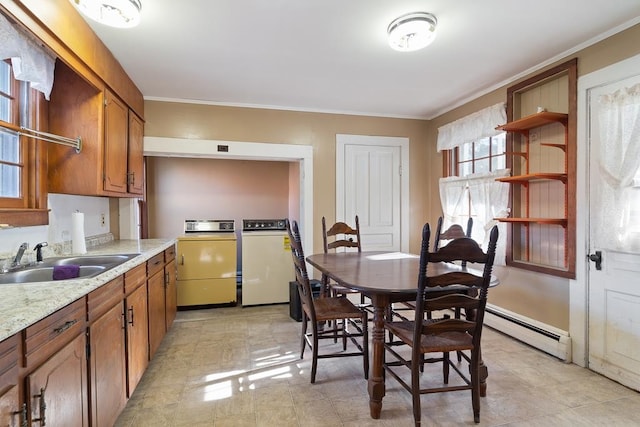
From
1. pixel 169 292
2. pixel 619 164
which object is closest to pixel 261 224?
pixel 169 292

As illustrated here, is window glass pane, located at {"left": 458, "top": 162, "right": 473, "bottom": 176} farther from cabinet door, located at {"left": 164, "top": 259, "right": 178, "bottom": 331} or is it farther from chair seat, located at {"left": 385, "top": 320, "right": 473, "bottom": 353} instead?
cabinet door, located at {"left": 164, "top": 259, "right": 178, "bottom": 331}

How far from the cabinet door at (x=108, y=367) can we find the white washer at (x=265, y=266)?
7.15 feet

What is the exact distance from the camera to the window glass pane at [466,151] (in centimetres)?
363

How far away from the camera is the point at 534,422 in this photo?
1.82 m

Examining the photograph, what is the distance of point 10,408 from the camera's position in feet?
3.11

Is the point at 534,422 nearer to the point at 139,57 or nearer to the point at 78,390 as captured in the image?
the point at 78,390

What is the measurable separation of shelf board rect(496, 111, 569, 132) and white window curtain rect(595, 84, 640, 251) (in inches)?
10.9

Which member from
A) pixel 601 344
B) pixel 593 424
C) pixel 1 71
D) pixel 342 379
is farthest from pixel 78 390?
pixel 601 344

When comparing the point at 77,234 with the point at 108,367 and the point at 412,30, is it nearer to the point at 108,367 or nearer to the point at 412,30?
the point at 108,367

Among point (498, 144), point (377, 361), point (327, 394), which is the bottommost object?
point (327, 394)

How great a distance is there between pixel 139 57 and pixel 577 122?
3382 mm

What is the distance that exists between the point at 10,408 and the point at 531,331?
3284 millimetres

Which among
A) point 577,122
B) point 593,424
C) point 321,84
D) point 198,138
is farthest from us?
point 198,138

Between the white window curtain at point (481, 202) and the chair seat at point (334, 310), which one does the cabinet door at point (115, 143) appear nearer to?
the chair seat at point (334, 310)
